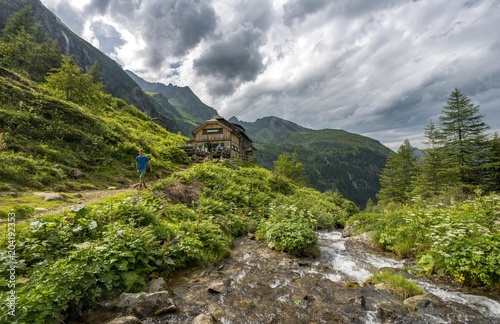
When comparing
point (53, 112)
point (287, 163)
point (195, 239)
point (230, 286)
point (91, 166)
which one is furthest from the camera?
point (287, 163)

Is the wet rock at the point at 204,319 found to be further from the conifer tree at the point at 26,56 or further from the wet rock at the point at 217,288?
the conifer tree at the point at 26,56

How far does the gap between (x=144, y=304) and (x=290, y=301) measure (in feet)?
12.5

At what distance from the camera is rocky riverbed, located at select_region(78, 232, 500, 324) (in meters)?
5.58

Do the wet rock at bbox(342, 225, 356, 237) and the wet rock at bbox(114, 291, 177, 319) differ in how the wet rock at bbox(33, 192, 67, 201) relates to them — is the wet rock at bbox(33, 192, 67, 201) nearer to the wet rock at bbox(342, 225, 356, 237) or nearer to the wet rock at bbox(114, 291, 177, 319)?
the wet rock at bbox(114, 291, 177, 319)

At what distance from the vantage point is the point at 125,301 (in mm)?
5570

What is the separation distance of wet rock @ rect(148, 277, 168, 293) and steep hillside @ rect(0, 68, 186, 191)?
10811 millimetres

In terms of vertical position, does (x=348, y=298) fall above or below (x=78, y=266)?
below

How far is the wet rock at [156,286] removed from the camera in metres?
6.33

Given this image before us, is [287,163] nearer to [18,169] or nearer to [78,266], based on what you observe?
[18,169]

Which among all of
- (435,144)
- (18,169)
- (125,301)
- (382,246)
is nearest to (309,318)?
(125,301)

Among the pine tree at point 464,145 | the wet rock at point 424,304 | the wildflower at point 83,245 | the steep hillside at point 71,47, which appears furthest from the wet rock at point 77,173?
the steep hillside at point 71,47

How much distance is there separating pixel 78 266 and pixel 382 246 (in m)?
12.6

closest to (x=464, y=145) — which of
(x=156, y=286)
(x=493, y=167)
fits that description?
(x=493, y=167)

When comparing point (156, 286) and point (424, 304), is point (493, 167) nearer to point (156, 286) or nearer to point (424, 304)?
point (424, 304)
